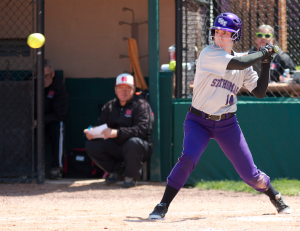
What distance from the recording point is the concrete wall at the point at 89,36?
738cm

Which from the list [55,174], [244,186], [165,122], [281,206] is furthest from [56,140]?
[281,206]

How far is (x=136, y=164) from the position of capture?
5629 millimetres

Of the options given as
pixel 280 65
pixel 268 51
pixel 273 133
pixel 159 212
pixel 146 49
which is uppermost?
pixel 146 49

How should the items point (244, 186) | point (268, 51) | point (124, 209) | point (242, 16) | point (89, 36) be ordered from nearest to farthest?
point (268, 51) → point (124, 209) → point (244, 186) → point (242, 16) → point (89, 36)

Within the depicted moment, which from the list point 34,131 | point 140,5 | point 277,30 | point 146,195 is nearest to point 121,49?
point 140,5

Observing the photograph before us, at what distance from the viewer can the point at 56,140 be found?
21.0ft

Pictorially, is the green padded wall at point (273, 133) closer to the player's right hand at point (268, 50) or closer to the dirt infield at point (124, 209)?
the dirt infield at point (124, 209)

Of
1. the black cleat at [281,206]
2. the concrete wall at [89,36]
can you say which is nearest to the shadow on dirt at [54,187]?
the concrete wall at [89,36]

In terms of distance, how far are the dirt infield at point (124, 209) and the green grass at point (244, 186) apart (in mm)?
165

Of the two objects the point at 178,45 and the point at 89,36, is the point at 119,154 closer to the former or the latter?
the point at 178,45

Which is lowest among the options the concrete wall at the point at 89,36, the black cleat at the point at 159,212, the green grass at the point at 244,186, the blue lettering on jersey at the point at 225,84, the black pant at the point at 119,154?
the green grass at the point at 244,186

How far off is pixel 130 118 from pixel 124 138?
0.31 metres

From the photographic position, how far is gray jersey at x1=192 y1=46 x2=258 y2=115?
3.55m

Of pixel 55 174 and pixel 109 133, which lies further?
pixel 55 174
